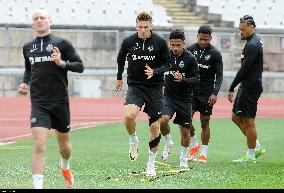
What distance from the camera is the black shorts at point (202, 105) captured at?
16.8 meters

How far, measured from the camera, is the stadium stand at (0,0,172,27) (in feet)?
119

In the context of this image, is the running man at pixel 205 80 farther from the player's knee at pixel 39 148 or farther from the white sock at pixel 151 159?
the player's knee at pixel 39 148

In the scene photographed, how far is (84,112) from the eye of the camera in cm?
2894

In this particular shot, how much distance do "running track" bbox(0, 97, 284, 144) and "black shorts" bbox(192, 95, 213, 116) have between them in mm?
5310

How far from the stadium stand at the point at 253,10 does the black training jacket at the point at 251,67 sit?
915 inches

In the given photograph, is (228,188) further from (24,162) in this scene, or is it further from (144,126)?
(144,126)

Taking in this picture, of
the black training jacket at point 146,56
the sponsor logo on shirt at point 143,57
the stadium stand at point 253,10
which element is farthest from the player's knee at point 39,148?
the stadium stand at point 253,10

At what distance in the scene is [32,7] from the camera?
36562 mm

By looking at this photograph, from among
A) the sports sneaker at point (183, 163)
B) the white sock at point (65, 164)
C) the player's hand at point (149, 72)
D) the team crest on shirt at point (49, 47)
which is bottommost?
the sports sneaker at point (183, 163)

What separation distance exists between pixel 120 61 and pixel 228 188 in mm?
3689

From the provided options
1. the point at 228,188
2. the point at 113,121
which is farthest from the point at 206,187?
the point at 113,121

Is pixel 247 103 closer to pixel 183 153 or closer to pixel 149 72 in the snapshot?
pixel 183 153

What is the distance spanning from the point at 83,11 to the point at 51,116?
25820 millimetres

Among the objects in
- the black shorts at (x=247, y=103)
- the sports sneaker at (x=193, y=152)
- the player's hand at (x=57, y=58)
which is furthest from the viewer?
the sports sneaker at (x=193, y=152)
